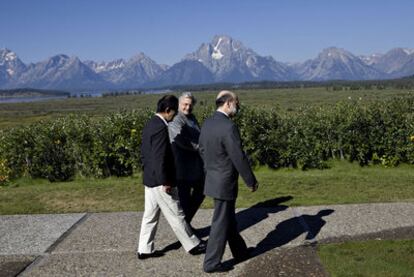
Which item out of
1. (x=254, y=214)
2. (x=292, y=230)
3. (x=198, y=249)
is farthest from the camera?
(x=254, y=214)

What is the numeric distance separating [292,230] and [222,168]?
2.09 meters

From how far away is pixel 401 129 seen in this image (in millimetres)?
12016

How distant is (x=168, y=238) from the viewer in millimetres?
7062

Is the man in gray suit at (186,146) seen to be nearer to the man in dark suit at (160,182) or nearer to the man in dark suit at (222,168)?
the man in dark suit at (160,182)

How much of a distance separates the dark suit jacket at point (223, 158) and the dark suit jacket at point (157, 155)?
48 centimetres

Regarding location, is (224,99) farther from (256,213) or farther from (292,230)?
(256,213)

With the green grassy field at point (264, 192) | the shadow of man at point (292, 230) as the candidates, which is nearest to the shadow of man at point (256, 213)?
the green grassy field at point (264, 192)

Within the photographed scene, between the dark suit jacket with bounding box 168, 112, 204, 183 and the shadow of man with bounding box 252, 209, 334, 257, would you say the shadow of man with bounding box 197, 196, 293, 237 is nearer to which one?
the shadow of man with bounding box 252, 209, 334, 257

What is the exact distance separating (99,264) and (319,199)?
14.3ft

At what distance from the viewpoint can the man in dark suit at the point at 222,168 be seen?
18.1 ft

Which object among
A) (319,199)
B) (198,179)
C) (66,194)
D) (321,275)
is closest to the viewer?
(321,275)

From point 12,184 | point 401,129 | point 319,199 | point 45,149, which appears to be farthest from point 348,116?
point 12,184

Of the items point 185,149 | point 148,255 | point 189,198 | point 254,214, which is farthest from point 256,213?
point 148,255

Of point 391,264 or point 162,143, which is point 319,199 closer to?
point 391,264
